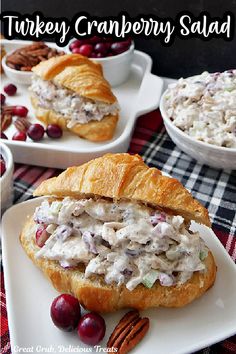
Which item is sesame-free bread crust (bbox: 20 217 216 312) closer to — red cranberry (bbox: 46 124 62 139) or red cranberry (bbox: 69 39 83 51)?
red cranberry (bbox: 46 124 62 139)

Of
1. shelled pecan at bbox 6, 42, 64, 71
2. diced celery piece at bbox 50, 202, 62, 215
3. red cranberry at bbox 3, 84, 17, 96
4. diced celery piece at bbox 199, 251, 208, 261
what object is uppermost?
diced celery piece at bbox 50, 202, 62, 215

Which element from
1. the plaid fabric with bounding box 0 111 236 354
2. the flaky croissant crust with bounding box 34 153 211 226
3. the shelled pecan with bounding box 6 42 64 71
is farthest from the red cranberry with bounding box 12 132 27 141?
the flaky croissant crust with bounding box 34 153 211 226

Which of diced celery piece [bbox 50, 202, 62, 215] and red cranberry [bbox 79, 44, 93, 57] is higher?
diced celery piece [bbox 50, 202, 62, 215]

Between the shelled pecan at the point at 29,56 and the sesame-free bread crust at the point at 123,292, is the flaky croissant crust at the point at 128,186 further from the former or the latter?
the shelled pecan at the point at 29,56

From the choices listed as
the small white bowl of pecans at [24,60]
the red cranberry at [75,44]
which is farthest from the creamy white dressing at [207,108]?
the small white bowl of pecans at [24,60]

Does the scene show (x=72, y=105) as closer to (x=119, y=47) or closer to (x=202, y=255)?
(x=119, y=47)

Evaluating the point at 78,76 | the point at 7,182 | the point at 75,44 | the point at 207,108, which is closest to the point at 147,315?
the point at 7,182

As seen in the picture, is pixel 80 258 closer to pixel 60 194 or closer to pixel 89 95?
pixel 60 194
